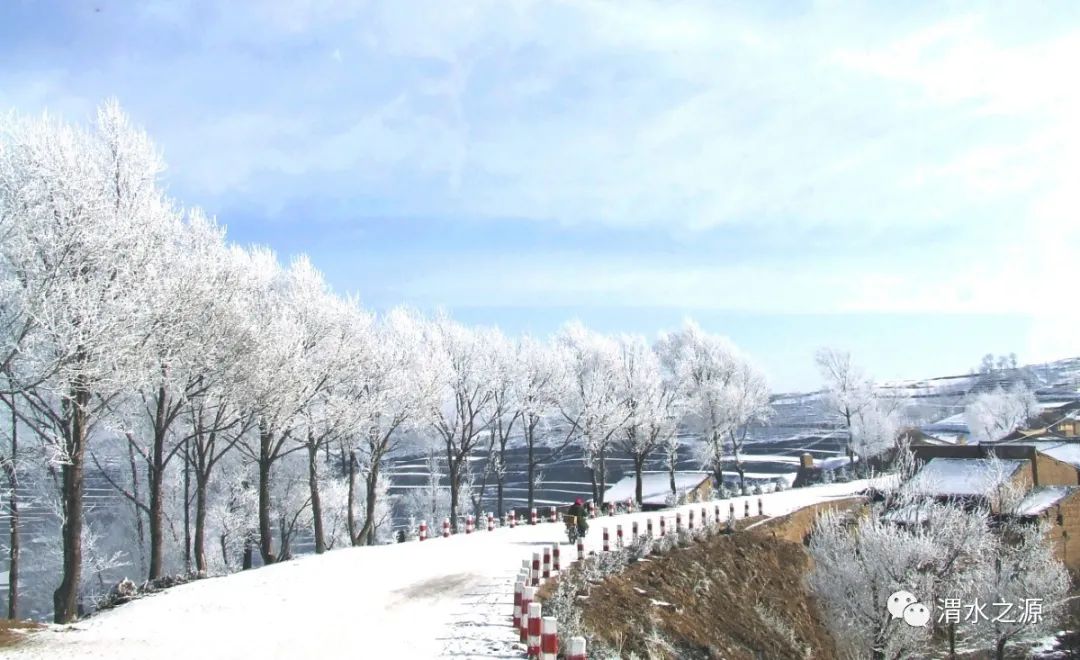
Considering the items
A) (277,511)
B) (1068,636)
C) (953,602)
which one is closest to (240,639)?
(953,602)

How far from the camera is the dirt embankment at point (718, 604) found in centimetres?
1588

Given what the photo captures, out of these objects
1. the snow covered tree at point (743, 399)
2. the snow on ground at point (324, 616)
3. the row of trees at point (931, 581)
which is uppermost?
the snow covered tree at point (743, 399)

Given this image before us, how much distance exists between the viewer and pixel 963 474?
4441 centimetres

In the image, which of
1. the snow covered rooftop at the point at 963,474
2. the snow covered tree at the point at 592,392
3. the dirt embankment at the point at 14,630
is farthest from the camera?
the snow covered tree at the point at 592,392

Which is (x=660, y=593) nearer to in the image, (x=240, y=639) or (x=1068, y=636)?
(x=240, y=639)

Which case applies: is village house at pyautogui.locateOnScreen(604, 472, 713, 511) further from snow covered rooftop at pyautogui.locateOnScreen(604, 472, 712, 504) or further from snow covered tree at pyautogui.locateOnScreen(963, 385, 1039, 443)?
snow covered tree at pyautogui.locateOnScreen(963, 385, 1039, 443)

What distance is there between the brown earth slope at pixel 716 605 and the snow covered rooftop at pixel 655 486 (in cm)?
2115

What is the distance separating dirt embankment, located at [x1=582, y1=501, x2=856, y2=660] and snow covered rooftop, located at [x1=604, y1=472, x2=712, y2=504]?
2032 cm

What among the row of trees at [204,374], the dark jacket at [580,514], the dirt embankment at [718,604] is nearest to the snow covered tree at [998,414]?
the row of trees at [204,374]

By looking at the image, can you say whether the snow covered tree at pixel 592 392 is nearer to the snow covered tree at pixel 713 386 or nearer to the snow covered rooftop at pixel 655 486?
the snow covered rooftop at pixel 655 486

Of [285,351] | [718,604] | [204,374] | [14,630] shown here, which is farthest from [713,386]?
[14,630]

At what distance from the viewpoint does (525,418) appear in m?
44.1

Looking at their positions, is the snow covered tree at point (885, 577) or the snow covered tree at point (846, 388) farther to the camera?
the snow covered tree at point (846, 388)

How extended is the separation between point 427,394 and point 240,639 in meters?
21.8
